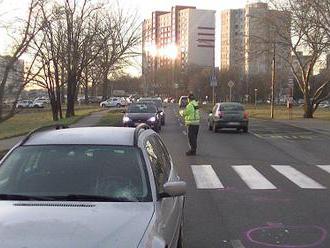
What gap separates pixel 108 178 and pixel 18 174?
0.82 meters

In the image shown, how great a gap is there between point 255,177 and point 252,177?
66mm

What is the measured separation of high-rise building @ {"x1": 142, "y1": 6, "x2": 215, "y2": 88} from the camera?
12600 cm

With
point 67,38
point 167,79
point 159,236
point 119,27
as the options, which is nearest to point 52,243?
point 159,236

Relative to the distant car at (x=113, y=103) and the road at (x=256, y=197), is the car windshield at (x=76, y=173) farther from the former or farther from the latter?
the distant car at (x=113, y=103)

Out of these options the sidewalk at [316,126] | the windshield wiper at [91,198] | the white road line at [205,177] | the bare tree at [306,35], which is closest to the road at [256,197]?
the white road line at [205,177]

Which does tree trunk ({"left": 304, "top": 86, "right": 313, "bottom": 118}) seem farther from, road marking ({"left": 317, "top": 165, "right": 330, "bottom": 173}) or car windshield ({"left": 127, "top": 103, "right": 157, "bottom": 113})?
road marking ({"left": 317, "top": 165, "right": 330, "bottom": 173})

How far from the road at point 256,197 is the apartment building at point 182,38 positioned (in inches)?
4052

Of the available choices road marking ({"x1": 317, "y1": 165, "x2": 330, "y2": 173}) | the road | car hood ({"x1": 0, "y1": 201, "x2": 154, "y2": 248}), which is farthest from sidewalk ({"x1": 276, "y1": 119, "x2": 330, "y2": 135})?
car hood ({"x1": 0, "y1": 201, "x2": 154, "y2": 248})

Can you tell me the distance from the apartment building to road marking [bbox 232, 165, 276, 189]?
10528 cm

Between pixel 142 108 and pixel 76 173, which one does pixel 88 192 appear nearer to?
pixel 76 173

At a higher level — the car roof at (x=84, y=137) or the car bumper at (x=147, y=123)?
the car roof at (x=84, y=137)

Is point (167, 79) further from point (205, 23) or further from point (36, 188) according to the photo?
point (36, 188)

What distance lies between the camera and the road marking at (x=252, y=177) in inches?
485

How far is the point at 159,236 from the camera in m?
4.43
